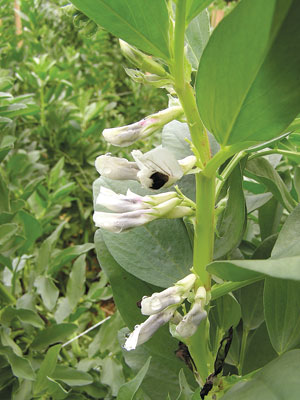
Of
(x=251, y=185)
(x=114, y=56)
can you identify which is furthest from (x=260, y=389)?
(x=114, y=56)

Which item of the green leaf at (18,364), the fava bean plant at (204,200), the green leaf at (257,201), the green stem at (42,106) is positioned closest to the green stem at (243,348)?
the fava bean plant at (204,200)

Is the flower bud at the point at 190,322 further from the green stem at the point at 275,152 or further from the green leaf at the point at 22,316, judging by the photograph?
the green leaf at the point at 22,316

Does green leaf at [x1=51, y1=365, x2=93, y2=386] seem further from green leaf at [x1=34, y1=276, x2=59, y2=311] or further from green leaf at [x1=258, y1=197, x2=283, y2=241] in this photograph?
green leaf at [x1=258, y1=197, x2=283, y2=241]

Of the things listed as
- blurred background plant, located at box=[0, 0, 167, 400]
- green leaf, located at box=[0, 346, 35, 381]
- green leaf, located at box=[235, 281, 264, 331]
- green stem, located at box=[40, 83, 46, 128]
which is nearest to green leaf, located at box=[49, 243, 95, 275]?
blurred background plant, located at box=[0, 0, 167, 400]

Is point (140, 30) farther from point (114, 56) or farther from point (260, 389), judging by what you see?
point (114, 56)

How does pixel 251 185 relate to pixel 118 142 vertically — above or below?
below

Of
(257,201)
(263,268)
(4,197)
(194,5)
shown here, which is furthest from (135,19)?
(4,197)
